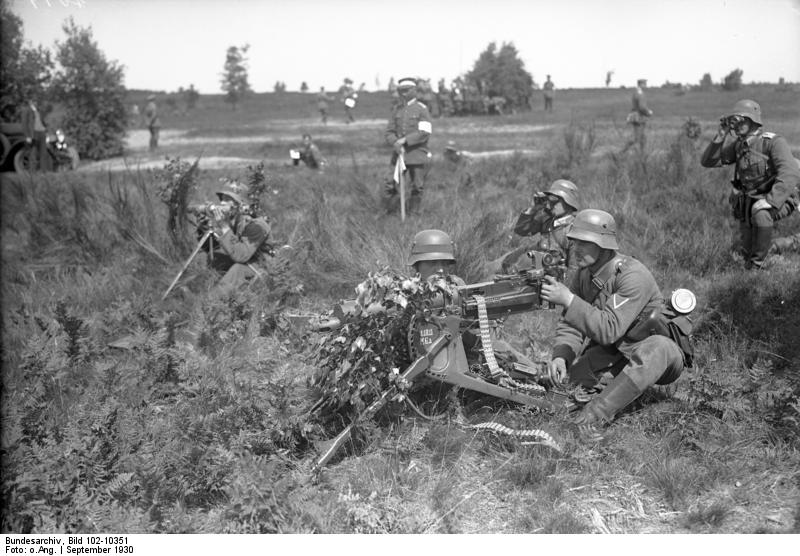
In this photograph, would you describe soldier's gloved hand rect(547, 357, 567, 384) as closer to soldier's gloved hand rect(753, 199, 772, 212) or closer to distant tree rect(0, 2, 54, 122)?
soldier's gloved hand rect(753, 199, 772, 212)

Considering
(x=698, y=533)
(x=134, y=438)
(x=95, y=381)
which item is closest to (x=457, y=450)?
(x=698, y=533)

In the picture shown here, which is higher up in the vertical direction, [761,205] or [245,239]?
[761,205]

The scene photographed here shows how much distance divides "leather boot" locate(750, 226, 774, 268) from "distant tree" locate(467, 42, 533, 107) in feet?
91.6

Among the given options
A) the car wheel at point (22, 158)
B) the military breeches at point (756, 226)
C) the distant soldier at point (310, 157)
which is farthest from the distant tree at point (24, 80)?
the military breeches at point (756, 226)

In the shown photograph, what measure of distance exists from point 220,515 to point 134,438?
82cm

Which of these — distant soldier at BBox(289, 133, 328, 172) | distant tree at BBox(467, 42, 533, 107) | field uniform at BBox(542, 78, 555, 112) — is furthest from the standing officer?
distant tree at BBox(467, 42, 533, 107)

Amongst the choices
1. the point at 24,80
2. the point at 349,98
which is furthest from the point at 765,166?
the point at 24,80

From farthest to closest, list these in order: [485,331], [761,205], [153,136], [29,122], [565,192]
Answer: [153,136]
[29,122]
[761,205]
[565,192]
[485,331]

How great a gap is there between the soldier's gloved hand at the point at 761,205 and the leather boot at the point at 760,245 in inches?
6.9

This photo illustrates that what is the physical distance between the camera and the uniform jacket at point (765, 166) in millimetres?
6383

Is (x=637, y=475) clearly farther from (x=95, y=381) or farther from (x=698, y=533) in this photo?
(x=95, y=381)

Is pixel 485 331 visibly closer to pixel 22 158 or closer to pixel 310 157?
pixel 310 157

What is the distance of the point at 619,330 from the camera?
4078 millimetres

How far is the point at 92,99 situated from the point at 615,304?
21036 mm
